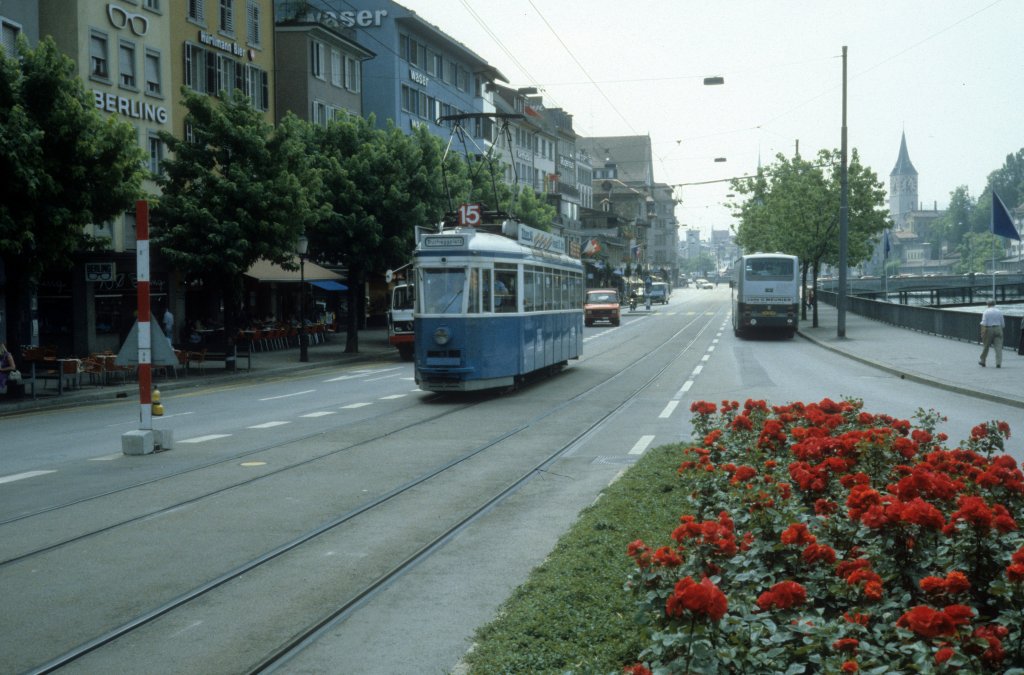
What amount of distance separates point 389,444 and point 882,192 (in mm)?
42114

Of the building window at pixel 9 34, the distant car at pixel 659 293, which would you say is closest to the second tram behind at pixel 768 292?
the building window at pixel 9 34

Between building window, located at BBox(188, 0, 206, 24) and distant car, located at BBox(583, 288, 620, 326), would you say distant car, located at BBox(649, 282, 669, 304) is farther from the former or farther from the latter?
building window, located at BBox(188, 0, 206, 24)

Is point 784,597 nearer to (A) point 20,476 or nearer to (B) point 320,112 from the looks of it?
(A) point 20,476

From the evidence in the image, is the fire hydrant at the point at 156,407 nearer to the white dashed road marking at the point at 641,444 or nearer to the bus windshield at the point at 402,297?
the white dashed road marking at the point at 641,444

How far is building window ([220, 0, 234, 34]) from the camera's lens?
4238 cm

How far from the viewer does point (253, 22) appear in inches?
1763

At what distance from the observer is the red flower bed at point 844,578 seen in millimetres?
3678

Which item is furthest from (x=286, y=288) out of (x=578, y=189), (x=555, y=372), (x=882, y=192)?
(x=578, y=189)

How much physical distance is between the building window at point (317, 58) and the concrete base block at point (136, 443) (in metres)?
38.6

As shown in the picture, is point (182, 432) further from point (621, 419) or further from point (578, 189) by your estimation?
point (578, 189)

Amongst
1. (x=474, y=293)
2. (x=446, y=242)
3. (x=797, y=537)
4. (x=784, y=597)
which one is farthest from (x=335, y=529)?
(x=446, y=242)

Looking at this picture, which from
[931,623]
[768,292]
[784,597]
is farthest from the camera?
[768,292]

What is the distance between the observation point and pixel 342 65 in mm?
53000

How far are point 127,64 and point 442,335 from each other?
22.7 metres
